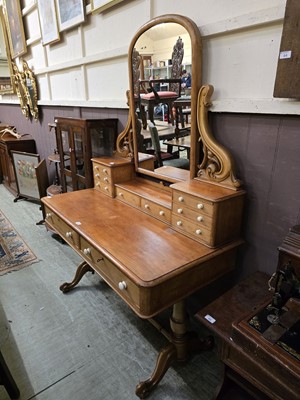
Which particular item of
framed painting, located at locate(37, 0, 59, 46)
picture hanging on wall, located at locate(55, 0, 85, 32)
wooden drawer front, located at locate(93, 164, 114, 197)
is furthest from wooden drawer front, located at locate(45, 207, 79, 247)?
framed painting, located at locate(37, 0, 59, 46)

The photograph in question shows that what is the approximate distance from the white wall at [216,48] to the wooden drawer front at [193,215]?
55 cm

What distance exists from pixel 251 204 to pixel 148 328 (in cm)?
114

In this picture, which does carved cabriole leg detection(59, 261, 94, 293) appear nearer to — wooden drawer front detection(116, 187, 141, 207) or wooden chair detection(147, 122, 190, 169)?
wooden drawer front detection(116, 187, 141, 207)

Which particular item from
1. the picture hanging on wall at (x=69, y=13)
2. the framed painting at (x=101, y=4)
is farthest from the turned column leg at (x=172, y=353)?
Result: the picture hanging on wall at (x=69, y=13)

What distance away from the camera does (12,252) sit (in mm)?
2842

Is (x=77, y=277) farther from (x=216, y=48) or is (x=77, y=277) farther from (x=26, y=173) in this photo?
(x=26, y=173)

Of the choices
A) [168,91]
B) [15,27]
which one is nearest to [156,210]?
[168,91]

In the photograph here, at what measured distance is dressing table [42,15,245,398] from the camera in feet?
3.92

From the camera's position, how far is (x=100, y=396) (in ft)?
4.73

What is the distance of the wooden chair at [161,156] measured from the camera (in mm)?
1693

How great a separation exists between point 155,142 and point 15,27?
331 centimetres

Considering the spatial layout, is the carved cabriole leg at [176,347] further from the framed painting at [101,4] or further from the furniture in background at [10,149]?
the furniture in background at [10,149]

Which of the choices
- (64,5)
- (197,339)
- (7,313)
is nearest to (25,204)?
(7,313)

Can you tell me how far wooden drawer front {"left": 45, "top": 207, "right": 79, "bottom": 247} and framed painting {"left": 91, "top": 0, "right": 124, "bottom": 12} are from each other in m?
1.55
